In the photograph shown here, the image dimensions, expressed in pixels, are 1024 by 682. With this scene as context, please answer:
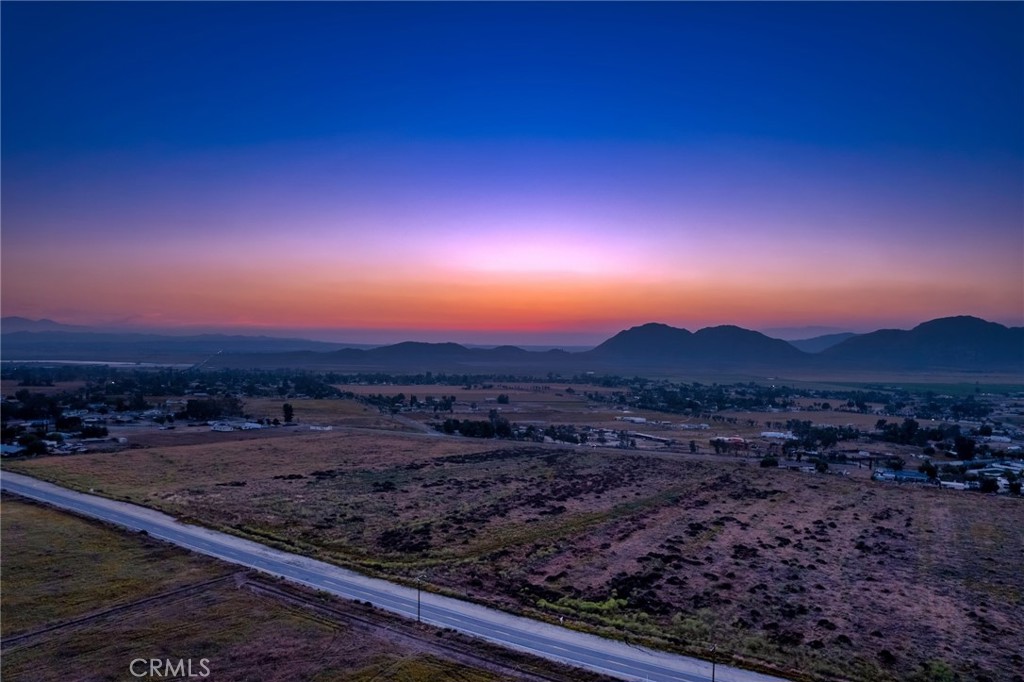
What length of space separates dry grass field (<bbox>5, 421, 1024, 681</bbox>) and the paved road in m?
0.91

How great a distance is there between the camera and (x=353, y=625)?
22.6 metres

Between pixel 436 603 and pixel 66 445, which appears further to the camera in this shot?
pixel 66 445

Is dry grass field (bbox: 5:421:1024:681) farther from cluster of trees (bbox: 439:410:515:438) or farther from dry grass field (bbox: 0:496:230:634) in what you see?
cluster of trees (bbox: 439:410:515:438)

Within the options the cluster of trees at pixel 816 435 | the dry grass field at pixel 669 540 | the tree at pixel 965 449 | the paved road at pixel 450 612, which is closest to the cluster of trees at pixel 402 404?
the dry grass field at pixel 669 540

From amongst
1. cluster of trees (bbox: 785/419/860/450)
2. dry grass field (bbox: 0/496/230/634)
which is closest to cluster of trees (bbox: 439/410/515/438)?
cluster of trees (bbox: 785/419/860/450)

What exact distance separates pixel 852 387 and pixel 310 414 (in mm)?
161554

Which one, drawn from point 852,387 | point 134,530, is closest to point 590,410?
point 134,530

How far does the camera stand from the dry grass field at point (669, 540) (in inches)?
884

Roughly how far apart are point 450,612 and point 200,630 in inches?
363

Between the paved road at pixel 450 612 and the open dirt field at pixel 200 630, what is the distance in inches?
39.5

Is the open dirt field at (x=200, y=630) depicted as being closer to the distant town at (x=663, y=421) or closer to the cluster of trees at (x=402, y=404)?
the distant town at (x=663, y=421)

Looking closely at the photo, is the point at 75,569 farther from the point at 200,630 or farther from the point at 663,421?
the point at 663,421

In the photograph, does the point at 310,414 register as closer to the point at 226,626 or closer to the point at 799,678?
the point at 226,626

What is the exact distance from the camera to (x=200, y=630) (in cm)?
2189
